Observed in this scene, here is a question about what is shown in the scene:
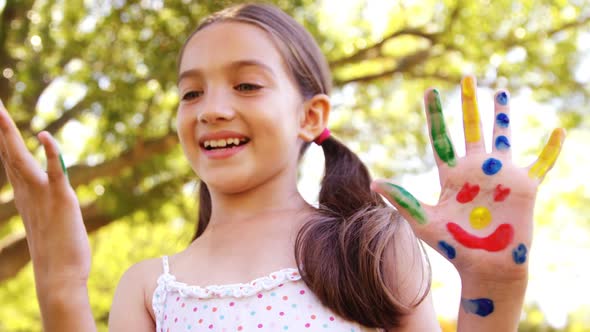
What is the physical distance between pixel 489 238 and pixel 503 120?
0.26 meters

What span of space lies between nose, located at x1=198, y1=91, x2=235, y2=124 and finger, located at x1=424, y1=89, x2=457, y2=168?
0.57 metres

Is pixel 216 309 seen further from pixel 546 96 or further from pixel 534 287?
pixel 534 287

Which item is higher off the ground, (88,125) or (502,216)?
(88,125)

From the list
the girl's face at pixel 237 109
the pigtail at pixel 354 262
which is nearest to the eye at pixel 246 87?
the girl's face at pixel 237 109

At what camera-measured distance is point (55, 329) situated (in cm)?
156

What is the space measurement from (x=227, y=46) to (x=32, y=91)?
13.2 ft

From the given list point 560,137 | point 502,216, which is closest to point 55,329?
point 502,216

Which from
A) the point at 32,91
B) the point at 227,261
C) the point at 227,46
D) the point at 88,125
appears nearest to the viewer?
the point at 227,261

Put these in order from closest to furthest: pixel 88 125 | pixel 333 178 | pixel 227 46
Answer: pixel 227 46 < pixel 333 178 < pixel 88 125

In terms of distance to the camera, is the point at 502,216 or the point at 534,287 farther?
the point at 534,287

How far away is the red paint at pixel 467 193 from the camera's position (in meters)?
1.35

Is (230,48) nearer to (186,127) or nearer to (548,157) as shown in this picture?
(186,127)

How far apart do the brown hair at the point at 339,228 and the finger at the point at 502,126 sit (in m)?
0.42

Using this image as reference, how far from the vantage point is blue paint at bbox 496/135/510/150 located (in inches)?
54.0
